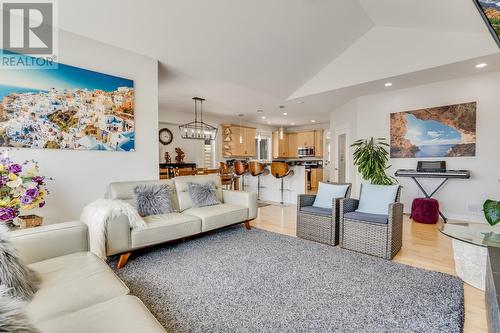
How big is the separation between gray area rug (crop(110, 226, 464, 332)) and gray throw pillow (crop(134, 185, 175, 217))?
482 millimetres

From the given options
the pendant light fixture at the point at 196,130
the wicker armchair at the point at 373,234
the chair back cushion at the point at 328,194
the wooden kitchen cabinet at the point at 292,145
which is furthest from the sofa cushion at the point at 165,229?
the wooden kitchen cabinet at the point at 292,145

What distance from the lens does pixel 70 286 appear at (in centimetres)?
123

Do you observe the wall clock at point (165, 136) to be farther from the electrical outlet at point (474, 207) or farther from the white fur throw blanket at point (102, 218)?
the electrical outlet at point (474, 207)

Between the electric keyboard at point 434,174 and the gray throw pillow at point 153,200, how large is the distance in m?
4.19

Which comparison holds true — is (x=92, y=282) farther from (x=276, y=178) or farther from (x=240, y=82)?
(x=276, y=178)

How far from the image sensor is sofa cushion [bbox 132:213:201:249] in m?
2.51

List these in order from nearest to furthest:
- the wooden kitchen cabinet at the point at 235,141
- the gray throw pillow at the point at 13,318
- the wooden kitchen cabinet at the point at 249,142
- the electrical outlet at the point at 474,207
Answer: the gray throw pillow at the point at 13,318, the electrical outlet at the point at 474,207, the wooden kitchen cabinet at the point at 235,141, the wooden kitchen cabinet at the point at 249,142

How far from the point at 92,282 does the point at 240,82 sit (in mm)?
4076

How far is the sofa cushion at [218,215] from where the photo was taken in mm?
3085

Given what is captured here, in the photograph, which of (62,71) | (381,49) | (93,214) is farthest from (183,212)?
(381,49)

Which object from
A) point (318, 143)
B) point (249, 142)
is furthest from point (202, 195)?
point (318, 143)

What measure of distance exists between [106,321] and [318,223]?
2.62 metres

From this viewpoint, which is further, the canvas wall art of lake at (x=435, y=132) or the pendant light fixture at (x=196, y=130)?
the pendant light fixture at (x=196, y=130)

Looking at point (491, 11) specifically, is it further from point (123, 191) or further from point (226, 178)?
point (226, 178)
